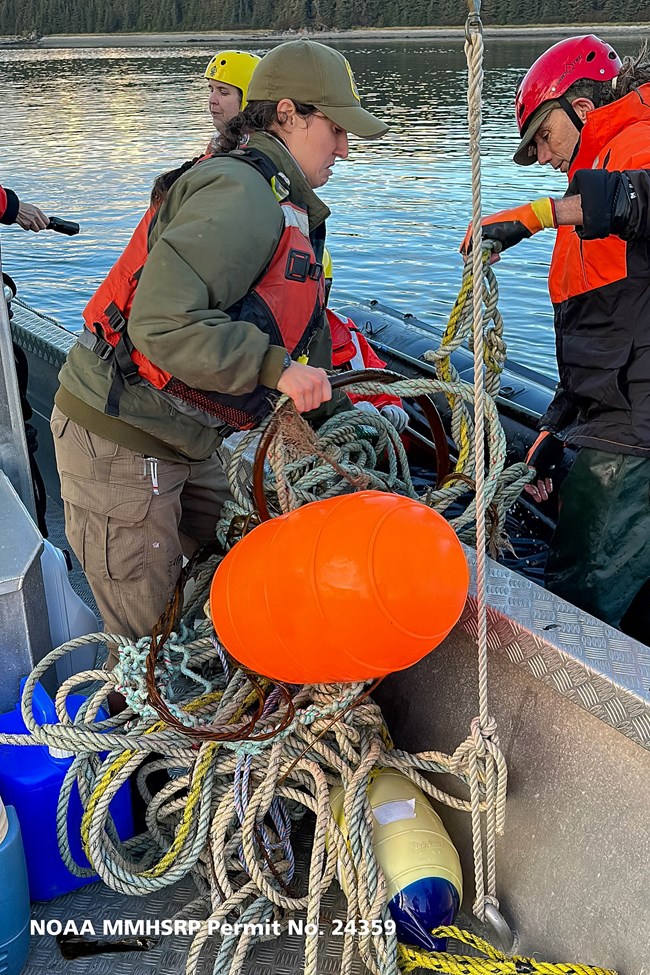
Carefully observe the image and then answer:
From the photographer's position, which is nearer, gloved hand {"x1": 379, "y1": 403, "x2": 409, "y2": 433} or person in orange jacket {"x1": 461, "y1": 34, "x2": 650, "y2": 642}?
person in orange jacket {"x1": 461, "y1": 34, "x2": 650, "y2": 642}

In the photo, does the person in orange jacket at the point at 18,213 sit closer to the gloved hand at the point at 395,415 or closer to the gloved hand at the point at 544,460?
the gloved hand at the point at 395,415

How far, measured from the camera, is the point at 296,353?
2.18 m

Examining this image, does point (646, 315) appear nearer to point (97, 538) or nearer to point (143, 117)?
point (97, 538)

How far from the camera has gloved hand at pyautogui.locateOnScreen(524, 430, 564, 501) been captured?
292 cm

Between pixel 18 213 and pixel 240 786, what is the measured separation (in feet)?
7.65

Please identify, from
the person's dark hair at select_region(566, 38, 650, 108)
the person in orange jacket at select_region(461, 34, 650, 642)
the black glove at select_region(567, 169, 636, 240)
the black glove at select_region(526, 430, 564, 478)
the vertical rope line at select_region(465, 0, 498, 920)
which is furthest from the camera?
the black glove at select_region(526, 430, 564, 478)

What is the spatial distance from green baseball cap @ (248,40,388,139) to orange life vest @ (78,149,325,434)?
6.5 inches

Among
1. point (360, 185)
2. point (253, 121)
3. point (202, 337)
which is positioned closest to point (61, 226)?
point (253, 121)

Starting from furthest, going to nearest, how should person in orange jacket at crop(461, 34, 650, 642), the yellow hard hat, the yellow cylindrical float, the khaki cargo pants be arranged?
the yellow hard hat, person in orange jacket at crop(461, 34, 650, 642), the khaki cargo pants, the yellow cylindrical float

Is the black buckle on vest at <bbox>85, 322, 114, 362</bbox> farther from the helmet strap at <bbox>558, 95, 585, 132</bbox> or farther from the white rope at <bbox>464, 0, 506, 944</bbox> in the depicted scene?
the helmet strap at <bbox>558, 95, 585, 132</bbox>

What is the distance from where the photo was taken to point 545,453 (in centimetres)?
294

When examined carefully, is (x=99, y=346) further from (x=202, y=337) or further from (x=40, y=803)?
(x=40, y=803)

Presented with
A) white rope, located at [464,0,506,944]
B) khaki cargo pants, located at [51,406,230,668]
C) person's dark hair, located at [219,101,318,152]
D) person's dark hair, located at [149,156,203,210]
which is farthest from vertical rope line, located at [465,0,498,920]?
khaki cargo pants, located at [51,406,230,668]

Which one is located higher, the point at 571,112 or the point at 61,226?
the point at 571,112
